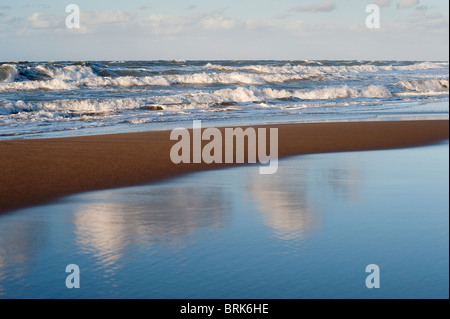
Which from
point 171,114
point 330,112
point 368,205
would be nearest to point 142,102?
point 171,114

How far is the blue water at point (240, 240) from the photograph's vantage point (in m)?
3.71

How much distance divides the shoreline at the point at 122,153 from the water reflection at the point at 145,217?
661mm

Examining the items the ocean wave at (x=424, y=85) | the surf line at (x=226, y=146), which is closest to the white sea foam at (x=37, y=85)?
the surf line at (x=226, y=146)

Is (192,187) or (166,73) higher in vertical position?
(166,73)

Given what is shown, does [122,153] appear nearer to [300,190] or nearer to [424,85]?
[300,190]

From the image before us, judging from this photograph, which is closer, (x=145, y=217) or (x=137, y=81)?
(x=145, y=217)

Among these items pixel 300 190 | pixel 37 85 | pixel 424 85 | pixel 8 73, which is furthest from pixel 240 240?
pixel 424 85

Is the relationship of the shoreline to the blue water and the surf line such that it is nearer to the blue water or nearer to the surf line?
the surf line

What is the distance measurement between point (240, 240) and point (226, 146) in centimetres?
573

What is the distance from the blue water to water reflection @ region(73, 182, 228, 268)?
1cm

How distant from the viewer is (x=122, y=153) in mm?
9430
